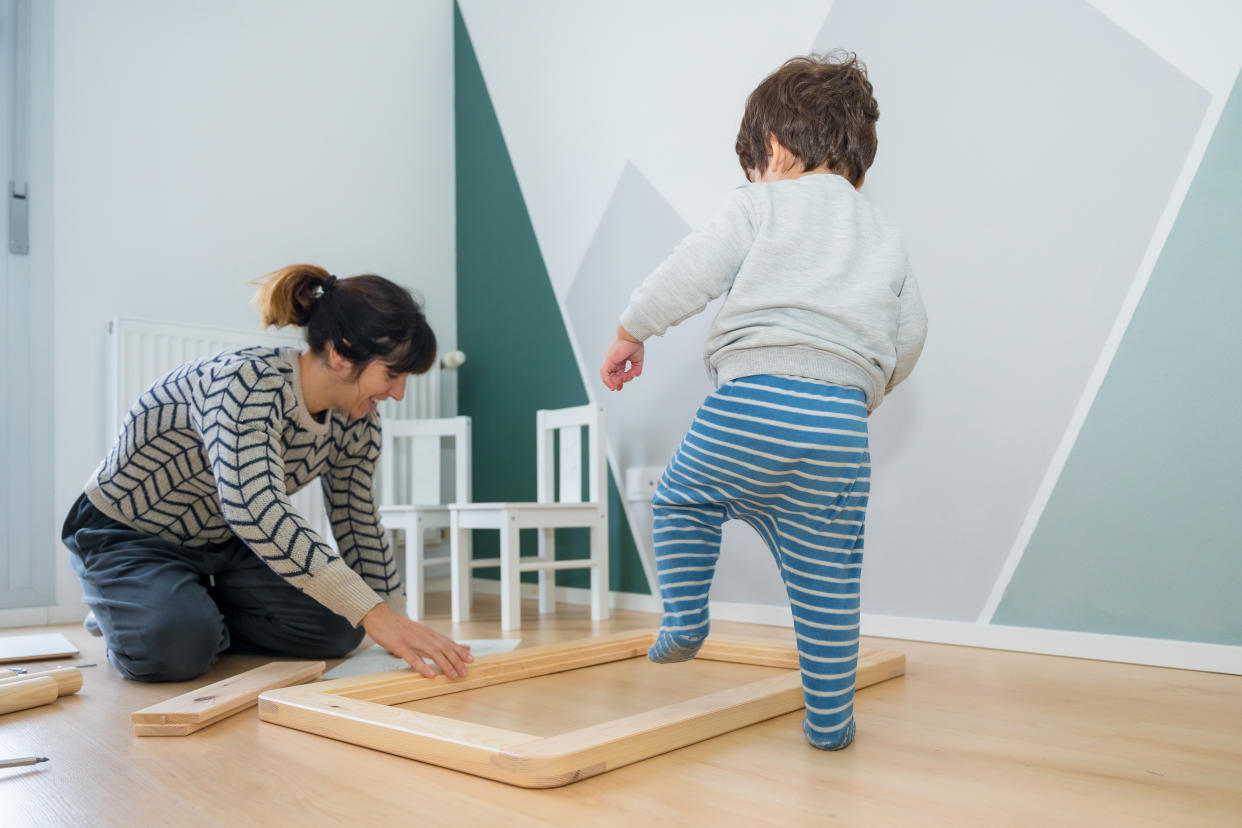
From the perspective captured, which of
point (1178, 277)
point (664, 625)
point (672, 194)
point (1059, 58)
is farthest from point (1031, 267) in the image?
point (664, 625)

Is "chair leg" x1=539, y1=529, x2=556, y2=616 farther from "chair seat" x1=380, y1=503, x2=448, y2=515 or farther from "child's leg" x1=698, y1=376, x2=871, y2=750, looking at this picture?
"child's leg" x1=698, y1=376, x2=871, y2=750

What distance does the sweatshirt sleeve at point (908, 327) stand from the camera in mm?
1211

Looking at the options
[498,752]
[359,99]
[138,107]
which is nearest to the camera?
[498,752]

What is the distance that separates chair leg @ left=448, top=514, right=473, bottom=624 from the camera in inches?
95.6

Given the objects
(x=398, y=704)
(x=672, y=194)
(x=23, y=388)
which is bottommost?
(x=398, y=704)

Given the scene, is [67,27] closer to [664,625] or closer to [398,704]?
[398,704]

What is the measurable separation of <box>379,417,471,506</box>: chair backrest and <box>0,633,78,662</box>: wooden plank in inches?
40.4

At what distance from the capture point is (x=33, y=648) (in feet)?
6.06

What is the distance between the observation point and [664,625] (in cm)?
126

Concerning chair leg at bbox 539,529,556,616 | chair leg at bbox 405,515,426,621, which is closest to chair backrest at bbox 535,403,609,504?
chair leg at bbox 539,529,556,616

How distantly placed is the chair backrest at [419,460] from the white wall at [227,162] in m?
0.40

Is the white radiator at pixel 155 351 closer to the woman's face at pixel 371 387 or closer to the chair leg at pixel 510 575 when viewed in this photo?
the chair leg at pixel 510 575

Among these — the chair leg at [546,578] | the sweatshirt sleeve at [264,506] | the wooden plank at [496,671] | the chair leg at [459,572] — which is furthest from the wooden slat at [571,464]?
the sweatshirt sleeve at [264,506]

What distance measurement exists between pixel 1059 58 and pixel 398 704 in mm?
1756
